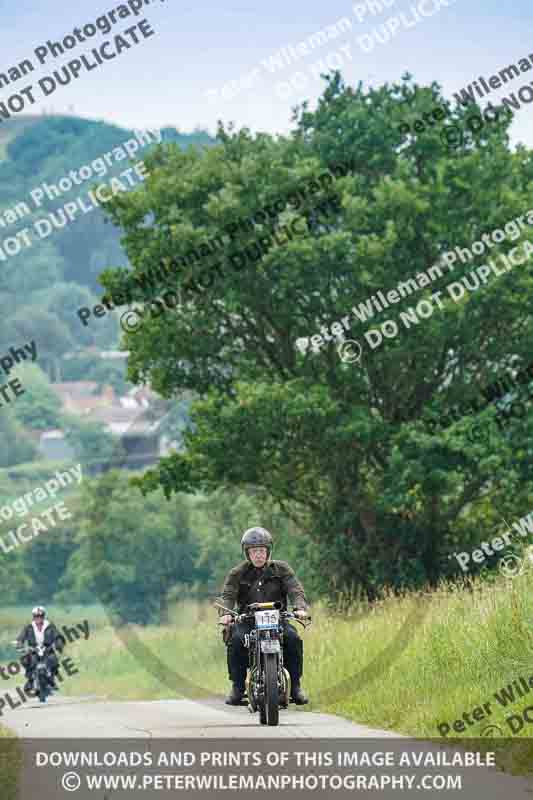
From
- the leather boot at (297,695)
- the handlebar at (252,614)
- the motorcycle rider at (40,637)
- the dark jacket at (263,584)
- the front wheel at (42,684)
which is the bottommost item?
the leather boot at (297,695)

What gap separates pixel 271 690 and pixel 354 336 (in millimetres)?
21534

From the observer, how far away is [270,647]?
13477mm

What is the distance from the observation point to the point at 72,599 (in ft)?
397

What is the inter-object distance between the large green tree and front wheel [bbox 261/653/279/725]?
19221 millimetres

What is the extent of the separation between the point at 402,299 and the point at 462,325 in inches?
52.7

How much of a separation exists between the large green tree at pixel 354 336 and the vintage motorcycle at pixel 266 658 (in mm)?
19234

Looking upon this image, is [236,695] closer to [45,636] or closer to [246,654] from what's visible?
[246,654]

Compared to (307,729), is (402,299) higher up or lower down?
higher up

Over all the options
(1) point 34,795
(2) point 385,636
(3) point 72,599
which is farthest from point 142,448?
(1) point 34,795

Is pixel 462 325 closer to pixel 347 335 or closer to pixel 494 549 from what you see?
pixel 347 335

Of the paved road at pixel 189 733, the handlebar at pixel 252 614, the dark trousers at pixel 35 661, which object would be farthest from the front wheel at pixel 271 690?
the dark trousers at pixel 35 661

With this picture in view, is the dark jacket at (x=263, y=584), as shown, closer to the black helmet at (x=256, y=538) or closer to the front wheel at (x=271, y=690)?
the black helmet at (x=256, y=538)

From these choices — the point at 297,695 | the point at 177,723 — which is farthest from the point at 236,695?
the point at 177,723

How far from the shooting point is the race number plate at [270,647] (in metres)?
13.5
